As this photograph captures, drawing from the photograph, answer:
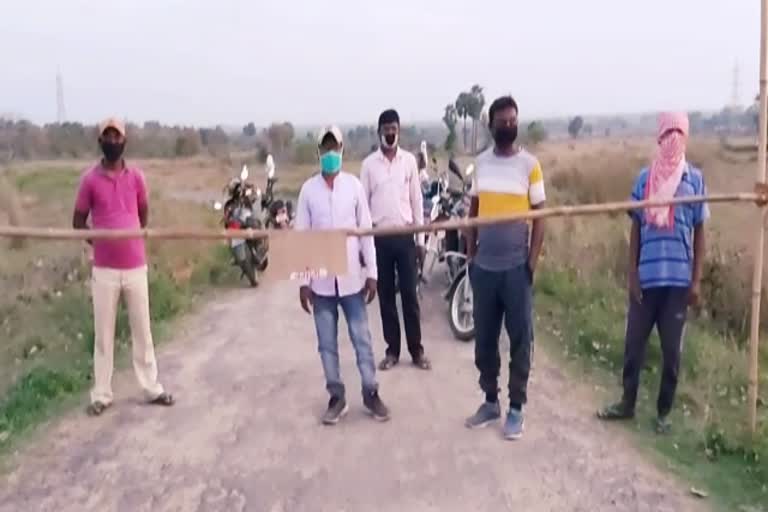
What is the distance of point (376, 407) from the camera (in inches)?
252

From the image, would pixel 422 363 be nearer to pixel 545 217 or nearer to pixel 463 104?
pixel 545 217

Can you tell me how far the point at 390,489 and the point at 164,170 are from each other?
1769 inches

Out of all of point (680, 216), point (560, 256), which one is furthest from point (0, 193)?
point (680, 216)

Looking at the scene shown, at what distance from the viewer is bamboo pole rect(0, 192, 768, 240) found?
5.16 m

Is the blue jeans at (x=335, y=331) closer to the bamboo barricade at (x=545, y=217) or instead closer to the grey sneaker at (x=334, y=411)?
the grey sneaker at (x=334, y=411)

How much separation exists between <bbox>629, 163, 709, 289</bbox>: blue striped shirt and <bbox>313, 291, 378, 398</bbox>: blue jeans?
1.85 m

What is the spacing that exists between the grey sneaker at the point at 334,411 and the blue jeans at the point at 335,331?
0.26ft

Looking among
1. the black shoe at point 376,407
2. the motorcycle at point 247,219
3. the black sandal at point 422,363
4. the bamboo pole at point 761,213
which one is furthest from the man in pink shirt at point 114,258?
the motorcycle at point 247,219

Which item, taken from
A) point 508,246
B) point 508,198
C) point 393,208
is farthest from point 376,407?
point 508,198

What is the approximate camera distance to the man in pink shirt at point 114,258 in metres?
6.27

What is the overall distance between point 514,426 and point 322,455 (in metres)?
1.24

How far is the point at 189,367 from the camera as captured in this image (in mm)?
7938

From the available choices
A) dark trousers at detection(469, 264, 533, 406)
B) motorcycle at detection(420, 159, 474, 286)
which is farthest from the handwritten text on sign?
motorcycle at detection(420, 159, 474, 286)

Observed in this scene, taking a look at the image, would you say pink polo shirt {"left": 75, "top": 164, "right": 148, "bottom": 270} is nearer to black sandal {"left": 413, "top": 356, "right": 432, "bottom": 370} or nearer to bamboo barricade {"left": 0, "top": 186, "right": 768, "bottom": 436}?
bamboo barricade {"left": 0, "top": 186, "right": 768, "bottom": 436}
